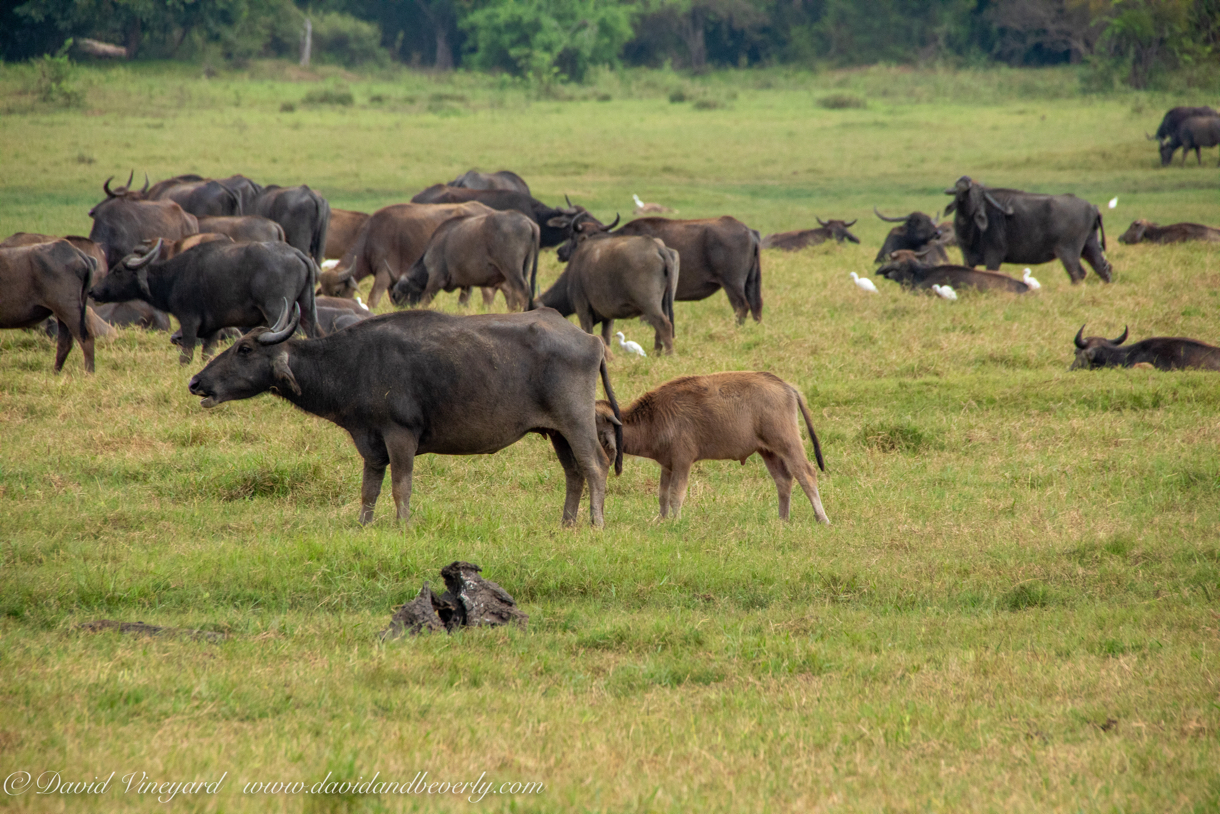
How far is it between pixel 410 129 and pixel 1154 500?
29.5 meters

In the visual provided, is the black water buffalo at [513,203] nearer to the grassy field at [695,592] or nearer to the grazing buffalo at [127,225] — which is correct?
the grazing buffalo at [127,225]

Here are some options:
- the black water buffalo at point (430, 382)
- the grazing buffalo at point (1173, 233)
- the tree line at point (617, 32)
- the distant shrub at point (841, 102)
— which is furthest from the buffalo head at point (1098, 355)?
the distant shrub at point (841, 102)

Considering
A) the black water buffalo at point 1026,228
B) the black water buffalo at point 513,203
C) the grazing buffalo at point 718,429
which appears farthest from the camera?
the black water buffalo at point 513,203

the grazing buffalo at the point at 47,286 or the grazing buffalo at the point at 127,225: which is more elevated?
the grazing buffalo at the point at 47,286

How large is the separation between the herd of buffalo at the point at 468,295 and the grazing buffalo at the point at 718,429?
0.01 meters

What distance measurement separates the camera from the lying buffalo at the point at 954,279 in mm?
14938

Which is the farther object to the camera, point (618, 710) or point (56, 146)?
point (56, 146)

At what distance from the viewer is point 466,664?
16.4 feet

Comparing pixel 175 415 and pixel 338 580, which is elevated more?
pixel 338 580

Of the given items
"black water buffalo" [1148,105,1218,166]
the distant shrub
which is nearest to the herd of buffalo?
"black water buffalo" [1148,105,1218,166]

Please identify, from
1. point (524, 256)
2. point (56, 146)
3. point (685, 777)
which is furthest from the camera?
point (56, 146)

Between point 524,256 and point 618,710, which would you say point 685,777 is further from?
point 524,256

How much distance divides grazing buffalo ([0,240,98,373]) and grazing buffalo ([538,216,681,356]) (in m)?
4.35

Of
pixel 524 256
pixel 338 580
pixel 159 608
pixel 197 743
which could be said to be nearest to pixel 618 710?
pixel 197 743
